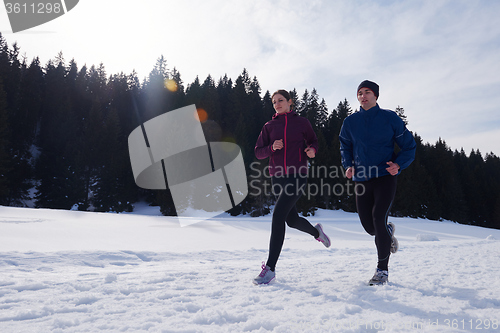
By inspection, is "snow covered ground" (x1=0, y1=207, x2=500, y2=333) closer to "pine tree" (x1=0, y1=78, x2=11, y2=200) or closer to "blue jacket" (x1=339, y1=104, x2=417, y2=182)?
"blue jacket" (x1=339, y1=104, x2=417, y2=182)

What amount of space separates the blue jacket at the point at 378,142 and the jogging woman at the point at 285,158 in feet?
1.65

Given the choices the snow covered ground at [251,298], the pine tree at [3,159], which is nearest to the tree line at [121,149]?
the pine tree at [3,159]

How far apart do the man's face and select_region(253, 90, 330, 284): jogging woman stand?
0.64 meters

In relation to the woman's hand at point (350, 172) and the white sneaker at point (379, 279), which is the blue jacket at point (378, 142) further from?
the white sneaker at point (379, 279)

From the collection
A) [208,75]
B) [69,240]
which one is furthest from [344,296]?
[208,75]

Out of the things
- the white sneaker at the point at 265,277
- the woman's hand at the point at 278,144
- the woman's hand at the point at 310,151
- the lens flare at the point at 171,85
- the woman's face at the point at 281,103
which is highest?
the lens flare at the point at 171,85

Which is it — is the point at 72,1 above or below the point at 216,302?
above

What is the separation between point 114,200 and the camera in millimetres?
30578

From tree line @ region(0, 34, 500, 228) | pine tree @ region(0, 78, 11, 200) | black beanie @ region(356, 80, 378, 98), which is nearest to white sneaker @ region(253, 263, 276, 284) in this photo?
black beanie @ region(356, 80, 378, 98)

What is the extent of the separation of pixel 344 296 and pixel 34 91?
47565 millimetres

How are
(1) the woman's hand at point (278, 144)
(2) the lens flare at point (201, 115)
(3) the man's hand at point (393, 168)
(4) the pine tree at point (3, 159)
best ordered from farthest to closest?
1. (2) the lens flare at point (201, 115)
2. (4) the pine tree at point (3, 159)
3. (1) the woman's hand at point (278, 144)
4. (3) the man's hand at point (393, 168)

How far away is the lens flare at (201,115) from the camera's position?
3762cm

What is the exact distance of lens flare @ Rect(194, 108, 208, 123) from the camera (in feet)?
123

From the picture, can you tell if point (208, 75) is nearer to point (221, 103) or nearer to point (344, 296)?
point (221, 103)
